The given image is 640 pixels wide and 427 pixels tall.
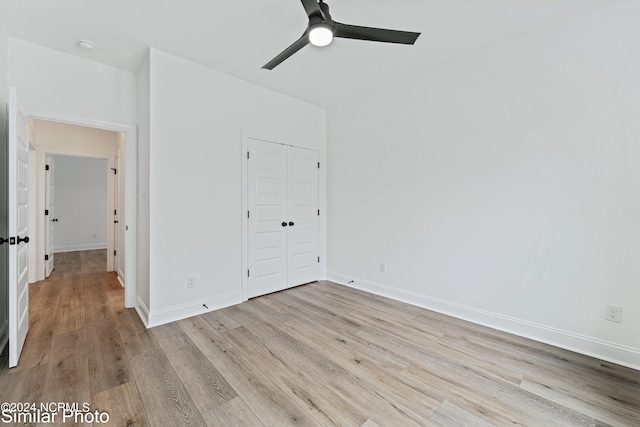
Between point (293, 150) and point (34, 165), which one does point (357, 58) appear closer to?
point (293, 150)

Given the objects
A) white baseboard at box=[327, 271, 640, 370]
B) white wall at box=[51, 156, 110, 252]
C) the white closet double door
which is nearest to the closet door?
the white closet double door

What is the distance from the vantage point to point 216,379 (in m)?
1.90

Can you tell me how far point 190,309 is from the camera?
297 cm

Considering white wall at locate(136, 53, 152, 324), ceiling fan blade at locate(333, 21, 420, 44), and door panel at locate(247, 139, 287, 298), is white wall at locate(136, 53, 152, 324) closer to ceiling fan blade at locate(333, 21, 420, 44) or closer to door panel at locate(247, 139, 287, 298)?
door panel at locate(247, 139, 287, 298)

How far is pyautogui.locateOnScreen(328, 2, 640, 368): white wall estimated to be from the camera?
210 cm

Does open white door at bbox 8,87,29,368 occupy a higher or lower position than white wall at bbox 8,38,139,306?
lower

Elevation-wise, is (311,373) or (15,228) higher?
(15,228)

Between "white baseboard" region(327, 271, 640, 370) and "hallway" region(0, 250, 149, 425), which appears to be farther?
"white baseboard" region(327, 271, 640, 370)

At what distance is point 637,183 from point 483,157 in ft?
3.49

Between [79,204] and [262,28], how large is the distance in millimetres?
7819

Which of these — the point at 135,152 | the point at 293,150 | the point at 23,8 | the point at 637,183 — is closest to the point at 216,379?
the point at 135,152

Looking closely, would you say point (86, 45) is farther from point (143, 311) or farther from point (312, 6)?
point (143, 311)

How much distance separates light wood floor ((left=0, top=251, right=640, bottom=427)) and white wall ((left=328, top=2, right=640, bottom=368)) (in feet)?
1.28

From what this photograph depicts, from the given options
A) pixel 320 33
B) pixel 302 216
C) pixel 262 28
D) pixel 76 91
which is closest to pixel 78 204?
pixel 76 91
